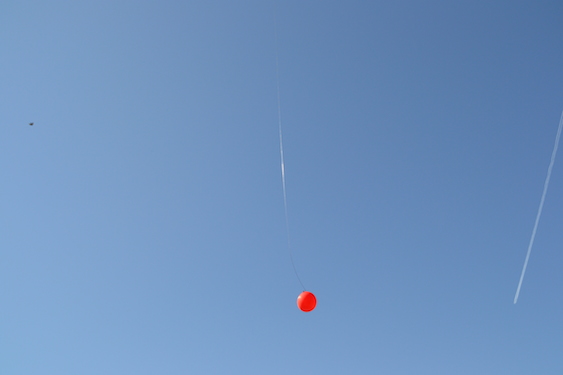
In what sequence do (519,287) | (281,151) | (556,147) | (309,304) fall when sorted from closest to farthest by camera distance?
(309,304) < (556,147) < (281,151) < (519,287)

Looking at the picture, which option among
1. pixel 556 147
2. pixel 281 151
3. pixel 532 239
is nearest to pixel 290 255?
pixel 281 151

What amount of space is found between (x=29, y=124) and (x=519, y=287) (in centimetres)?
1624

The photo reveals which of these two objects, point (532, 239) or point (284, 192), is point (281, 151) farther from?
point (532, 239)

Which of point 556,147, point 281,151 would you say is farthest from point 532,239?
point 281,151

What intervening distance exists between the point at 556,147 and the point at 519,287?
4.80 metres

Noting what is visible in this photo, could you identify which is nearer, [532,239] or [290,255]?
[532,239]

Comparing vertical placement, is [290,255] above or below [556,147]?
below

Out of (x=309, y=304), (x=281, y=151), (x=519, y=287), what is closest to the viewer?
(x=309, y=304)

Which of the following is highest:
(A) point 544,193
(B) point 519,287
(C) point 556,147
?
(C) point 556,147

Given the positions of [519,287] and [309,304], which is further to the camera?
[519,287]

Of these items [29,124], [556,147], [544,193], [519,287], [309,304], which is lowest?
[519,287]

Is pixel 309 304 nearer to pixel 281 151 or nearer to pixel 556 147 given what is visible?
pixel 281 151

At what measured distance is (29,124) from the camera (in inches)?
398

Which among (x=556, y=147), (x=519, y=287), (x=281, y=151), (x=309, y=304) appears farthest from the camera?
(x=519, y=287)
